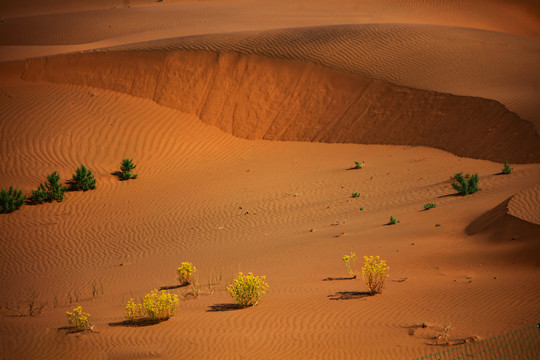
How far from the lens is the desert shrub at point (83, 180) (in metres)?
16.2

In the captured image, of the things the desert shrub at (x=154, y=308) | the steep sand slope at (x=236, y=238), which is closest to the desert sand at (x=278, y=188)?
the steep sand slope at (x=236, y=238)

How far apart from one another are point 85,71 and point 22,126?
3.78 metres

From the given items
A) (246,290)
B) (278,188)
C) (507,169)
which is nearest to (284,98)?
(278,188)

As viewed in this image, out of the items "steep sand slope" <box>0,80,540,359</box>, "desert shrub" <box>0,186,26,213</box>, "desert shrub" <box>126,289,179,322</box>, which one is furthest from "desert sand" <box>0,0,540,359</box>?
"desert shrub" <box>126,289,179,322</box>

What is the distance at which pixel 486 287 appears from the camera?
26.5ft

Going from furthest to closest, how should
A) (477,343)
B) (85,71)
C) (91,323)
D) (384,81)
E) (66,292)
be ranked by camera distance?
(85,71)
(384,81)
(66,292)
(91,323)
(477,343)

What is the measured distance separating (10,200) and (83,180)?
2.05 m

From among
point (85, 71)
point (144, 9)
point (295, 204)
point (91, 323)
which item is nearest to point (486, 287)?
point (91, 323)

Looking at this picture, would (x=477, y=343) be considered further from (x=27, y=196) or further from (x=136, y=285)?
(x=27, y=196)

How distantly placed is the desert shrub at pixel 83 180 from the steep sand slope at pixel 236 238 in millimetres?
290

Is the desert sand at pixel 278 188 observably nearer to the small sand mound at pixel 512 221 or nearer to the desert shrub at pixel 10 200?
the small sand mound at pixel 512 221

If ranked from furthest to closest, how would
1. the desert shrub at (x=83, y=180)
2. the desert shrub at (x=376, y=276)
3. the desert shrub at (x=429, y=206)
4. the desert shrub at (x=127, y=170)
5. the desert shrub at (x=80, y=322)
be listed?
the desert shrub at (x=127, y=170) → the desert shrub at (x=83, y=180) → the desert shrub at (x=429, y=206) → the desert shrub at (x=376, y=276) → the desert shrub at (x=80, y=322)

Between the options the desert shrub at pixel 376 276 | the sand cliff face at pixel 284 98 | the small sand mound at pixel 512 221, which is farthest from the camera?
the sand cliff face at pixel 284 98

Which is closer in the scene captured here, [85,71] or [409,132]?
[409,132]
